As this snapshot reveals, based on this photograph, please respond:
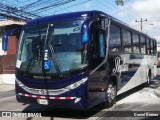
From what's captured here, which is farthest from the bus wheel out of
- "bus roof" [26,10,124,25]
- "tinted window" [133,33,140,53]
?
"tinted window" [133,33,140,53]

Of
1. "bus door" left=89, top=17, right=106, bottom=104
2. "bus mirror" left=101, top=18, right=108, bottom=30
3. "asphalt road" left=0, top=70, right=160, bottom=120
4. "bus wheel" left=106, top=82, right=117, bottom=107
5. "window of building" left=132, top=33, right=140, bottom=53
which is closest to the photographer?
"bus door" left=89, top=17, right=106, bottom=104

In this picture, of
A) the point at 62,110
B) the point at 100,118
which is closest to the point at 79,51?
the point at 100,118

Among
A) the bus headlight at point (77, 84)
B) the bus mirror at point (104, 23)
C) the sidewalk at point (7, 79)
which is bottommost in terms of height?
the sidewalk at point (7, 79)

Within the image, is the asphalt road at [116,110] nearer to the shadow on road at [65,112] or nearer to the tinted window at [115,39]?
the shadow on road at [65,112]

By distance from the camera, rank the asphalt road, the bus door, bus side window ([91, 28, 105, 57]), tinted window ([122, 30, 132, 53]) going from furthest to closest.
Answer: tinted window ([122, 30, 132, 53]) → the asphalt road → bus side window ([91, 28, 105, 57]) → the bus door

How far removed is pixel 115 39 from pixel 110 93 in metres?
1.90

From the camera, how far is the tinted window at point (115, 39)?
424 inches

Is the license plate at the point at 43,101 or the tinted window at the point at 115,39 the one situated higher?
the tinted window at the point at 115,39

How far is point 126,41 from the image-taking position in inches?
510

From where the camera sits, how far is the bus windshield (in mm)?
8766

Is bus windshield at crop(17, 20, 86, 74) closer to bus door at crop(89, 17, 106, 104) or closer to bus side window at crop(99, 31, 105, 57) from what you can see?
bus door at crop(89, 17, 106, 104)

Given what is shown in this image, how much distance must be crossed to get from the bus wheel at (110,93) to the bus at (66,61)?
0.03 m

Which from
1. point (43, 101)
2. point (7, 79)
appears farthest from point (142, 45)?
point (7, 79)

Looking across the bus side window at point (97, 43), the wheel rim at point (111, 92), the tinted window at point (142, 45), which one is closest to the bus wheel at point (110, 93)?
the wheel rim at point (111, 92)
